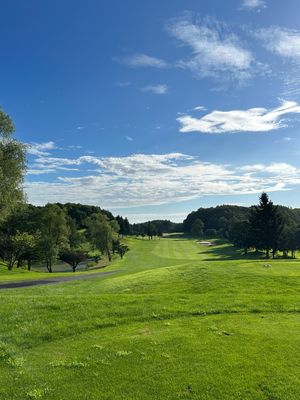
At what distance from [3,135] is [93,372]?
33934 millimetres

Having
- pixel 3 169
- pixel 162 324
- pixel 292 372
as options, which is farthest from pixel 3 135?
pixel 292 372

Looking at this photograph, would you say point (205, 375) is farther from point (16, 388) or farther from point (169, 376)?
point (16, 388)

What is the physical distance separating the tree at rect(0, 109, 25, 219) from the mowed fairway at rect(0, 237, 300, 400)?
19.7 meters

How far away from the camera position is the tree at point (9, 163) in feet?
123

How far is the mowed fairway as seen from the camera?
29.7 ft

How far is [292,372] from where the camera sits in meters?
A: 9.80

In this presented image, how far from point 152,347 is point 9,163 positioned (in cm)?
3089

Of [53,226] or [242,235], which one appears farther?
[242,235]

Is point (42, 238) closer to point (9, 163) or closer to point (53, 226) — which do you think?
point (53, 226)

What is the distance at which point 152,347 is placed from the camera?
39.0 ft

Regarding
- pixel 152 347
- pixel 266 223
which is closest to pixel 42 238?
pixel 266 223

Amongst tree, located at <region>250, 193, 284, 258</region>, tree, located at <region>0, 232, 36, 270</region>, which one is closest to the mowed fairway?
tree, located at <region>0, 232, 36, 270</region>

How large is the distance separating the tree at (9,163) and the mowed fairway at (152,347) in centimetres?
1967

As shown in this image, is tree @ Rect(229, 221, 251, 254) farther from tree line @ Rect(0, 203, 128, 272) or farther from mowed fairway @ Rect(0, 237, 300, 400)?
mowed fairway @ Rect(0, 237, 300, 400)
